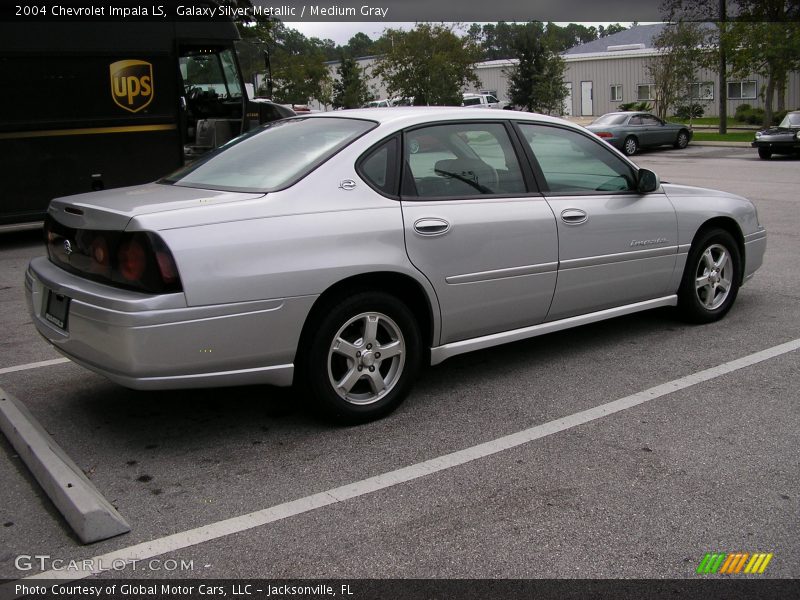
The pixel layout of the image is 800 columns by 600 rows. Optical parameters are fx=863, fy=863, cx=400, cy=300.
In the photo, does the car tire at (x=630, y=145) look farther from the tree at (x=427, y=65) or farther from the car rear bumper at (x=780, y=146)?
the tree at (x=427, y=65)

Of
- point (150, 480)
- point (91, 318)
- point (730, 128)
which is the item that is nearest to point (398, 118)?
point (91, 318)

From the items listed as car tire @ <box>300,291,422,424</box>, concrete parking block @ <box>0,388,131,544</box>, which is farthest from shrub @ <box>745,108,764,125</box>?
concrete parking block @ <box>0,388,131,544</box>

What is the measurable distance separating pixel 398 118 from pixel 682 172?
18.0 m

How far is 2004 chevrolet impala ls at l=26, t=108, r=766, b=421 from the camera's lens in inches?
155

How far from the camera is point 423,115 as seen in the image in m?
→ 4.99

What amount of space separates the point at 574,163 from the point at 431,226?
4.61 ft

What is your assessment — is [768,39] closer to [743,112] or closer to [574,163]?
[743,112]

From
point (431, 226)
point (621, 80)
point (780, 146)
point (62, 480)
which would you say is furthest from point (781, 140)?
point (621, 80)

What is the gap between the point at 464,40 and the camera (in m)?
43.9

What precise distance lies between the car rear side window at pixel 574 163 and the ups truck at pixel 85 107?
768 centimetres

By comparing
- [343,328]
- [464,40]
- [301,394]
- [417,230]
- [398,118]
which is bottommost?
[301,394]

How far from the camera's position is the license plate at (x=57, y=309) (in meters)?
4.22

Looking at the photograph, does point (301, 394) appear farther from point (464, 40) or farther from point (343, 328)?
point (464, 40)

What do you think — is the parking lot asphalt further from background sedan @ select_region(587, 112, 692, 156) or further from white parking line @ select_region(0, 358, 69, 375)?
background sedan @ select_region(587, 112, 692, 156)
